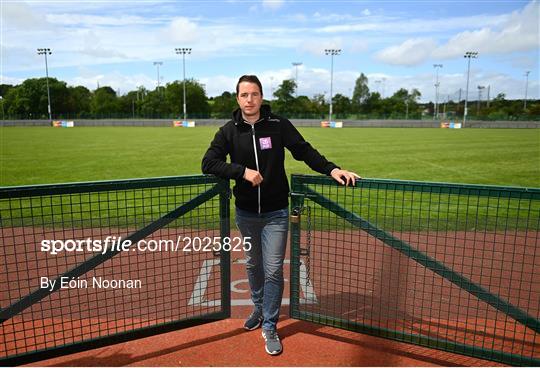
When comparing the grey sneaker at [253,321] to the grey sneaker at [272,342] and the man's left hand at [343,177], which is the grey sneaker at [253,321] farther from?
the man's left hand at [343,177]

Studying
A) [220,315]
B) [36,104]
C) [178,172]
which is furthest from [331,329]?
[36,104]

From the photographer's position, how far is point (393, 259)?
5504 mm

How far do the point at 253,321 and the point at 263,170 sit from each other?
147 cm

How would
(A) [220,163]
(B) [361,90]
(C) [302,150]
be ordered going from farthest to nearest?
(B) [361,90], (C) [302,150], (A) [220,163]

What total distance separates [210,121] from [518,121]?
148 feet

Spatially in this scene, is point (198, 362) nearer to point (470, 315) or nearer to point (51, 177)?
point (470, 315)

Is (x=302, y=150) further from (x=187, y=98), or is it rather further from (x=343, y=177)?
(x=187, y=98)

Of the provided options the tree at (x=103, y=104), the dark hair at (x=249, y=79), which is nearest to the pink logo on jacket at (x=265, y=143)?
the dark hair at (x=249, y=79)

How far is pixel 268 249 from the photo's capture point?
3.59 metres

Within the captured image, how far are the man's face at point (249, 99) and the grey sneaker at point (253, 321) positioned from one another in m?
1.83

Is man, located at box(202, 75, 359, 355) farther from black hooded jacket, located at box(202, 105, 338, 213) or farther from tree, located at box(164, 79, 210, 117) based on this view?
tree, located at box(164, 79, 210, 117)

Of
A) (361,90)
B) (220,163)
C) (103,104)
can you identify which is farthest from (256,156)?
(361,90)

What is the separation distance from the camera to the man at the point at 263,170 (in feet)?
11.5

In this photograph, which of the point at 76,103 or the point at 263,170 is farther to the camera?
the point at 76,103
